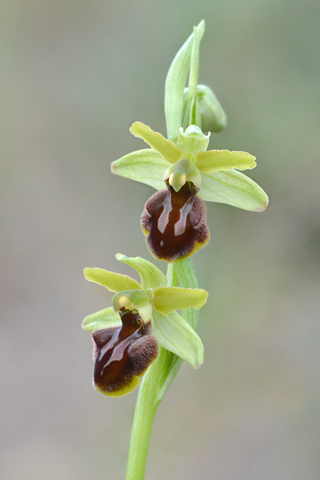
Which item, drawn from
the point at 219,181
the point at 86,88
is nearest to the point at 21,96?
the point at 86,88

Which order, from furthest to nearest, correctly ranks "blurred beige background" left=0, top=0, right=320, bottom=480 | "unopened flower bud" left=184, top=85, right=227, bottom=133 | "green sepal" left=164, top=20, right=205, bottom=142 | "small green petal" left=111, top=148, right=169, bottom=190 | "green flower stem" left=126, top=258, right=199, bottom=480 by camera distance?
"blurred beige background" left=0, top=0, right=320, bottom=480, "unopened flower bud" left=184, top=85, right=227, bottom=133, "green sepal" left=164, top=20, right=205, bottom=142, "small green petal" left=111, top=148, right=169, bottom=190, "green flower stem" left=126, top=258, right=199, bottom=480

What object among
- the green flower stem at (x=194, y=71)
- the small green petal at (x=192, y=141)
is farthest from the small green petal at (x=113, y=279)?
the green flower stem at (x=194, y=71)

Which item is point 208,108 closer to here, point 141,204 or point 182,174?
point 182,174

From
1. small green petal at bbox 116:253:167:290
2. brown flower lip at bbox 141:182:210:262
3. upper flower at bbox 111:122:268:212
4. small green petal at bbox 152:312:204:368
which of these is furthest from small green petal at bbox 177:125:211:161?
small green petal at bbox 152:312:204:368

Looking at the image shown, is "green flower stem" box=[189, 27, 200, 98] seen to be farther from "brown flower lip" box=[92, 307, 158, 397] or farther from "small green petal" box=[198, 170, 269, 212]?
"brown flower lip" box=[92, 307, 158, 397]

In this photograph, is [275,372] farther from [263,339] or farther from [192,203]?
[192,203]

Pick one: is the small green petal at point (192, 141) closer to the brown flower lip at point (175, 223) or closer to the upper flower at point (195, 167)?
the upper flower at point (195, 167)
